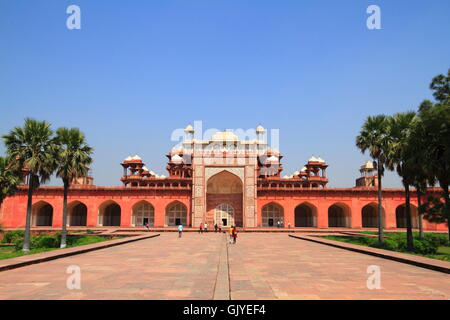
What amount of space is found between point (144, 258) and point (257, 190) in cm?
2798

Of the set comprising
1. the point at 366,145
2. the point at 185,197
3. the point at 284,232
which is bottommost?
the point at 284,232

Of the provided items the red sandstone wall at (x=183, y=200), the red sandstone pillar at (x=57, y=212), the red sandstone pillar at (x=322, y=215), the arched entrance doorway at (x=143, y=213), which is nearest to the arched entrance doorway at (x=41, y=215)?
the red sandstone wall at (x=183, y=200)

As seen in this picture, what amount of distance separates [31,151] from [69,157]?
2.24m

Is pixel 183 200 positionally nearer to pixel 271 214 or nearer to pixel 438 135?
pixel 271 214

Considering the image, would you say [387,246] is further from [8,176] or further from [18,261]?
[8,176]

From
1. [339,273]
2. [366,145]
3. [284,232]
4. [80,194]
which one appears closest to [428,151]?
[366,145]

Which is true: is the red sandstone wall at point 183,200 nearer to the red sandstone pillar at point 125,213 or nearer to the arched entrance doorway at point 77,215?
the red sandstone pillar at point 125,213

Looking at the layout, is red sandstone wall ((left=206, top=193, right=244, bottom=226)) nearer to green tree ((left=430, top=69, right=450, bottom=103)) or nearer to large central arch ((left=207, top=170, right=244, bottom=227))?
large central arch ((left=207, top=170, right=244, bottom=227))

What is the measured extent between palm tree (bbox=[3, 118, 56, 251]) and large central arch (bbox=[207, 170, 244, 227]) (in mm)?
22835

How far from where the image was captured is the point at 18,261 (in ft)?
35.1

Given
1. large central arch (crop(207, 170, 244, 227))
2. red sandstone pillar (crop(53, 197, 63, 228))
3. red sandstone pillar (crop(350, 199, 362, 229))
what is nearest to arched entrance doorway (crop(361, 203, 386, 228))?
red sandstone pillar (crop(350, 199, 362, 229))

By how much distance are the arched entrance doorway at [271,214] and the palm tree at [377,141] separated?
66.0 feet

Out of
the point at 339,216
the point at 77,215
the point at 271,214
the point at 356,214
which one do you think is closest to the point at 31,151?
the point at 77,215

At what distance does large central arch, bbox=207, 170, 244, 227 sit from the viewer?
1608 inches
